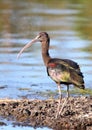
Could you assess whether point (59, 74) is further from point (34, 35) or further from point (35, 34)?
point (35, 34)

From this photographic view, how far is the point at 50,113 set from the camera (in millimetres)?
11938

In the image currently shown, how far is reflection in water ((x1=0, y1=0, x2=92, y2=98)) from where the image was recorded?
15.6 metres

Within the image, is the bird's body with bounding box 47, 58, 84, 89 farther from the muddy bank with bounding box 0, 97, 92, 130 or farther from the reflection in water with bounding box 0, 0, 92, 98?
the reflection in water with bounding box 0, 0, 92, 98

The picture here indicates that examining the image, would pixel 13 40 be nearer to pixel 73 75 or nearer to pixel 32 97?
pixel 32 97

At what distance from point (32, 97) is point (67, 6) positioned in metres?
20.1

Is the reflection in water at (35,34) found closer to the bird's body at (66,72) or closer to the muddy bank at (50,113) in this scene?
the muddy bank at (50,113)

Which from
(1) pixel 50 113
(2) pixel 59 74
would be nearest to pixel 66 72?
(2) pixel 59 74

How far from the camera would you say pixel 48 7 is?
33.6m

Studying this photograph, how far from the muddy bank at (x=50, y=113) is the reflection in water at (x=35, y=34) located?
1.51 meters

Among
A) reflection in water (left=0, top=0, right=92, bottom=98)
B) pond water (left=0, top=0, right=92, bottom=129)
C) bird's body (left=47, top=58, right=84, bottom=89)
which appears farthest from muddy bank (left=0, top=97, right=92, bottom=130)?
reflection in water (left=0, top=0, right=92, bottom=98)

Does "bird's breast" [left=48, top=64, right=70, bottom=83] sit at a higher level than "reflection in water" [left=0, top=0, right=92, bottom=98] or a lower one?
higher

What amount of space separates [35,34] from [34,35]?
27 cm

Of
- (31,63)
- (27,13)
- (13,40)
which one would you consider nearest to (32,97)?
(31,63)

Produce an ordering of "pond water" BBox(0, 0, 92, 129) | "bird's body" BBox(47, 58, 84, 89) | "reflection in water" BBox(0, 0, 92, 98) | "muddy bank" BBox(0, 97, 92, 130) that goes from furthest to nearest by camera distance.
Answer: "reflection in water" BBox(0, 0, 92, 98)
"pond water" BBox(0, 0, 92, 129)
"bird's body" BBox(47, 58, 84, 89)
"muddy bank" BBox(0, 97, 92, 130)
